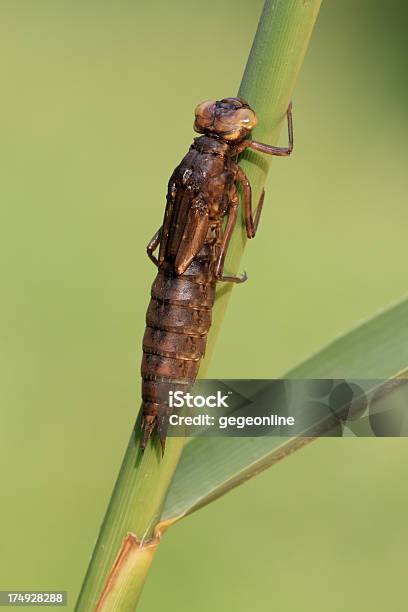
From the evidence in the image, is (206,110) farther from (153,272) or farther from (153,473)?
(153,272)

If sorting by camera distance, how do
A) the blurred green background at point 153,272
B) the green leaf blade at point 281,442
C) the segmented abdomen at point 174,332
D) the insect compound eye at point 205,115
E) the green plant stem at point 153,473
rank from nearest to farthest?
the green plant stem at point 153,473 → the green leaf blade at point 281,442 → the segmented abdomen at point 174,332 → the insect compound eye at point 205,115 → the blurred green background at point 153,272

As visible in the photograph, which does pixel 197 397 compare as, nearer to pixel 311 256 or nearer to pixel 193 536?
pixel 193 536

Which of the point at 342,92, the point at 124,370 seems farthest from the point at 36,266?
the point at 342,92

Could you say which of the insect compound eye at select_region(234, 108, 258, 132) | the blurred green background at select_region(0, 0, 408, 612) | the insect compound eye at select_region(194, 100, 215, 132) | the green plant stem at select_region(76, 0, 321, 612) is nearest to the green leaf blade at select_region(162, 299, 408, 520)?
the green plant stem at select_region(76, 0, 321, 612)

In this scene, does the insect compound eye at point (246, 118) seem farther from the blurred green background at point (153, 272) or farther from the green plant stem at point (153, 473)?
the blurred green background at point (153, 272)

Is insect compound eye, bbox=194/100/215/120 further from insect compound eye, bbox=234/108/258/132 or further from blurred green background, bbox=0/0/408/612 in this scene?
blurred green background, bbox=0/0/408/612

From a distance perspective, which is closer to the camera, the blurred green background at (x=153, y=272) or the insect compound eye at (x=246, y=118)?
the insect compound eye at (x=246, y=118)

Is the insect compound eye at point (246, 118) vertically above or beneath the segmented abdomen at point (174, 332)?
above

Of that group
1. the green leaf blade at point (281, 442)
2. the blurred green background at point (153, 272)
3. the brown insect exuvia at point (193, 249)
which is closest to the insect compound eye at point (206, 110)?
the brown insect exuvia at point (193, 249)
